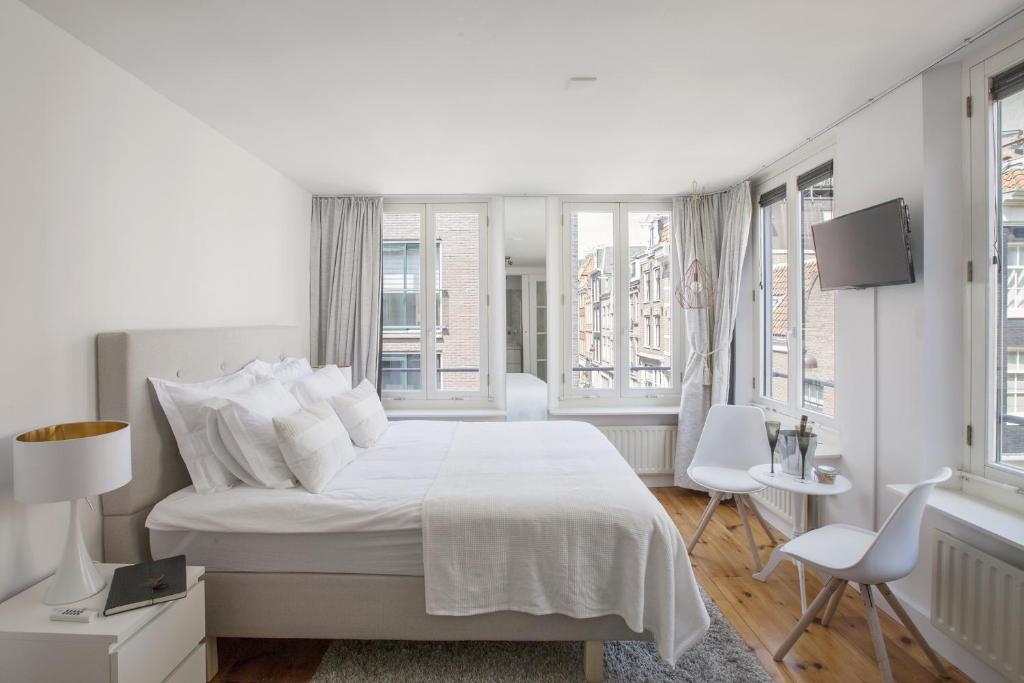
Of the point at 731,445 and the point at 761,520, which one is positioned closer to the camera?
the point at 761,520

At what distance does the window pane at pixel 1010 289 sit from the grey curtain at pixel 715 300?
184cm

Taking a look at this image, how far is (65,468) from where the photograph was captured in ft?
4.92

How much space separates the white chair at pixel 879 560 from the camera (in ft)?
6.02

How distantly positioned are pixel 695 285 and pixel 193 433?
369 centimetres

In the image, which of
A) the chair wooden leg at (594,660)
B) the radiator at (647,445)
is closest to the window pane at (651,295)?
the radiator at (647,445)

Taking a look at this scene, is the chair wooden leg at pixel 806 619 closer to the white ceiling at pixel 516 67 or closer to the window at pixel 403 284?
the white ceiling at pixel 516 67

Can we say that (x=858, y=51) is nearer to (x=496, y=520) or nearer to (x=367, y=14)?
(x=367, y=14)

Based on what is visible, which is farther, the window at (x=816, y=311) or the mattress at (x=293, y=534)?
the window at (x=816, y=311)

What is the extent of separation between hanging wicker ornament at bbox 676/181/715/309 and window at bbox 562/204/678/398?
0.81 feet

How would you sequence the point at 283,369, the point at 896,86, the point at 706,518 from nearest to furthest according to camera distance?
the point at 896,86 → the point at 706,518 → the point at 283,369

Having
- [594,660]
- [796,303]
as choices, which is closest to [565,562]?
[594,660]

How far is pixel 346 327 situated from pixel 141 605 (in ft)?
9.16

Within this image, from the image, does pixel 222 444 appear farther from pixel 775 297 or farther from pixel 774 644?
pixel 775 297

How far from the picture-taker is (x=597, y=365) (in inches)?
176
